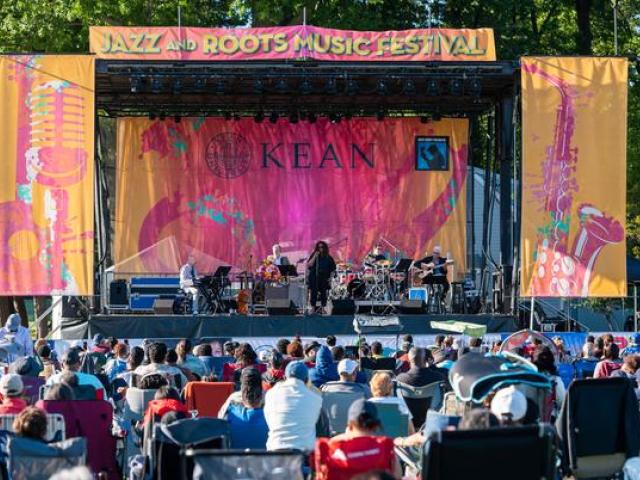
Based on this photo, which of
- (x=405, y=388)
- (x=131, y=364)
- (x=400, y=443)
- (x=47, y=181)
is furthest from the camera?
(x=47, y=181)

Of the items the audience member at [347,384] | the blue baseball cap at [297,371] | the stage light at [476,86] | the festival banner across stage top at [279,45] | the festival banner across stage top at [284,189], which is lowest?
the audience member at [347,384]

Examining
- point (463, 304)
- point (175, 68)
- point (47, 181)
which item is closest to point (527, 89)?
point (463, 304)

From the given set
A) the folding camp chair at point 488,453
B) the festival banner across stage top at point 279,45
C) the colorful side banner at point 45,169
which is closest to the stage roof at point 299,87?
the festival banner across stage top at point 279,45

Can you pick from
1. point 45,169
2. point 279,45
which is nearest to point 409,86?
point 279,45

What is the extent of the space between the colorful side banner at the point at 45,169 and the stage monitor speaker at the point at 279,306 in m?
3.28

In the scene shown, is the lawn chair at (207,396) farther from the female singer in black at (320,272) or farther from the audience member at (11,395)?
the female singer in black at (320,272)

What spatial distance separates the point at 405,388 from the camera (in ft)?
38.1

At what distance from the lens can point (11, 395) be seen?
31.0 ft

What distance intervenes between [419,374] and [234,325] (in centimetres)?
1147

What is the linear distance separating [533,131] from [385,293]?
425 centimetres

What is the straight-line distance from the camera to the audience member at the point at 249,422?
928 centimetres

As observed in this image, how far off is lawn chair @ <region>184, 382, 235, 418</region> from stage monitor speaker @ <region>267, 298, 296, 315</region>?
1262cm

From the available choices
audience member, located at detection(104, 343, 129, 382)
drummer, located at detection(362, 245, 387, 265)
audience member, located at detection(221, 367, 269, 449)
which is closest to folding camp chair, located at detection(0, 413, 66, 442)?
audience member, located at detection(221, 367, 269, 449)

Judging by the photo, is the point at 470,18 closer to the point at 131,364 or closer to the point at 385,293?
the point at 385,293
